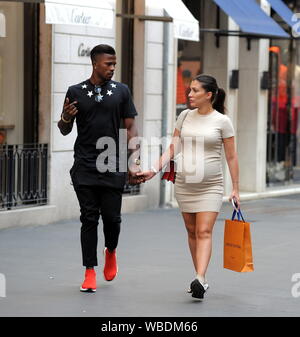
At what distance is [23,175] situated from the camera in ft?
42.2

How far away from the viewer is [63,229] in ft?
40.5

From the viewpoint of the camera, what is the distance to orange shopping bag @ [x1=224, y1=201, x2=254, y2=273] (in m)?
7.84

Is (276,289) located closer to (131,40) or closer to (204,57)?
(131,40)

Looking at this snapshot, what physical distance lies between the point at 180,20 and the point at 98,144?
6.11 metres

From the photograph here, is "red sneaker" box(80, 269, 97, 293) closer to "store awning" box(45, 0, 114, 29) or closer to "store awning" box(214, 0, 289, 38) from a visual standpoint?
"store awning" box(45, 0, 114, 29)

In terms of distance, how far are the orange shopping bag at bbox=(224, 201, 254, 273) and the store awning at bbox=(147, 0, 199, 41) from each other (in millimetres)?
6074

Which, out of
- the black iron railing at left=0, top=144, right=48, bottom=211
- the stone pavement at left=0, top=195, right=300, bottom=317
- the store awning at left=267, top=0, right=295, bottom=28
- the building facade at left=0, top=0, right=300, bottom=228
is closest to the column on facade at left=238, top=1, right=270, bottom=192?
the building facade at left=0, top=0, right=300, bottom=228

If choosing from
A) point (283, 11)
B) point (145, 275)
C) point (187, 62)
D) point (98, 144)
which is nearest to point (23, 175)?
point (145, 275)

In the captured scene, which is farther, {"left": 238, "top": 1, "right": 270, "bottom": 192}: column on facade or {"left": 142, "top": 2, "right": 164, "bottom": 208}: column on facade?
{"left": 238, "top": 1, "right": 270, "bottom": 192}: column on facade

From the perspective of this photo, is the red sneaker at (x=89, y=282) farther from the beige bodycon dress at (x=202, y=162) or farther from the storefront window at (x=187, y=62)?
the storefront window at (x=187, y=62)

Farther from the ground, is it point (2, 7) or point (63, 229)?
point (2, 7)

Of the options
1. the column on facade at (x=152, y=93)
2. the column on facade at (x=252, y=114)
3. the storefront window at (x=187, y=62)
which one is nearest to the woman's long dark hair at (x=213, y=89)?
the column on facade at (x=152, y=93)
